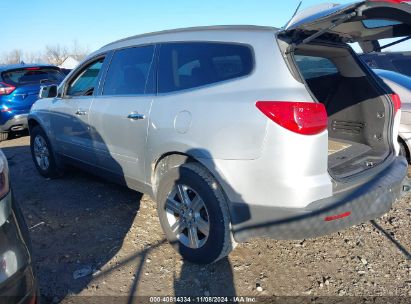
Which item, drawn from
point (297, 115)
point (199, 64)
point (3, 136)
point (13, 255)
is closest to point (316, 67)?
point (199, 64)

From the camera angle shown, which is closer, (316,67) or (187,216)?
(187,216)

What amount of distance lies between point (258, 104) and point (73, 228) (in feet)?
7.69

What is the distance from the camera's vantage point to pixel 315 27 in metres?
2.35

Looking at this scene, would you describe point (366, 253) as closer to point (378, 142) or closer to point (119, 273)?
point (378, 142)

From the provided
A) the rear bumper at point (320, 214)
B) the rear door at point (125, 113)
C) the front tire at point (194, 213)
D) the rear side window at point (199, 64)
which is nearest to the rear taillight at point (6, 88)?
the rear door at point (125, 113)

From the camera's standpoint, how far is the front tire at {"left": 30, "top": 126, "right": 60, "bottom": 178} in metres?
4.98

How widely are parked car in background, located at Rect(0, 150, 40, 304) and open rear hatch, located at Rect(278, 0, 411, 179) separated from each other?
6.10 ft

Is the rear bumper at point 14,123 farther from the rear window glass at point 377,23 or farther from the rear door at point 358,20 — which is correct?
the rear window glass at point 377,23

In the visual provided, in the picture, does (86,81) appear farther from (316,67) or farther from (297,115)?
(297,115)

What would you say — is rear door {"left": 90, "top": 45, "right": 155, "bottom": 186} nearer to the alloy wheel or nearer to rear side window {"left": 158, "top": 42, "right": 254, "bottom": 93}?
rear side window {"left": 158, "top": 42, "right": 254, "bottom": 93}

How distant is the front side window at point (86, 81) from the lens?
4.10 m

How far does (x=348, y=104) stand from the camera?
3.64 metres

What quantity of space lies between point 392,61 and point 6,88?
7.25 meters

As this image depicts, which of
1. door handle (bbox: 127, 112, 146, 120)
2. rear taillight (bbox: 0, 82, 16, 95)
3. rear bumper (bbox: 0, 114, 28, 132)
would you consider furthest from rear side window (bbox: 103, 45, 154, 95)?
rear taillight (bbox: 0, 82, 16, 95)
